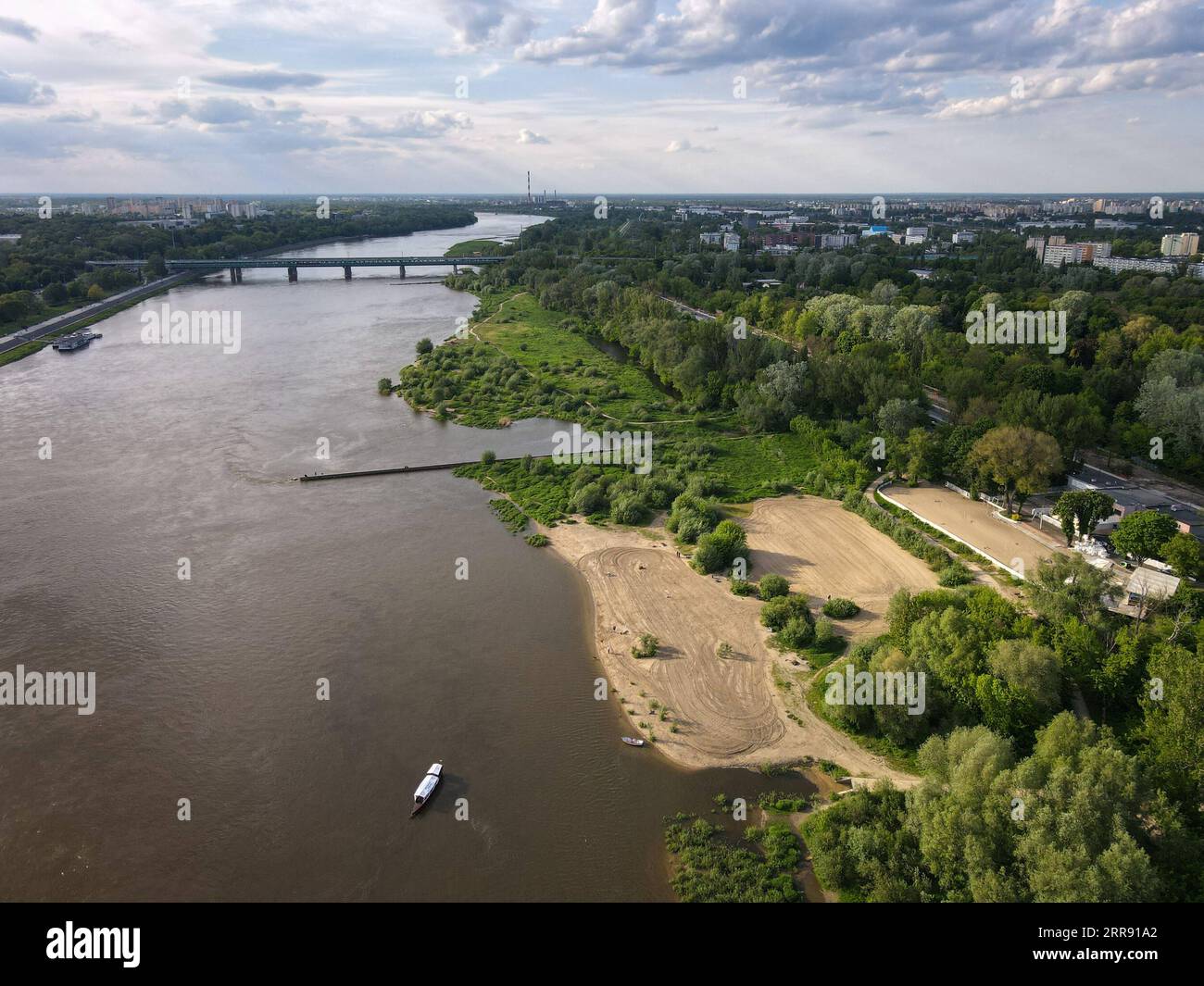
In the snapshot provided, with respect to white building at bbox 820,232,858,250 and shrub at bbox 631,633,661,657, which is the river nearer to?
shrub at bbox 631,633,661,657

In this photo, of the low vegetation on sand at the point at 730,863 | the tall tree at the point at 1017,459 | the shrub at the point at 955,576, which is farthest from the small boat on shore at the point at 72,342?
the shrub at the point at 955,576

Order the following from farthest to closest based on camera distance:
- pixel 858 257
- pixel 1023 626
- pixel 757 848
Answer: pixel 858 257 → pixel 1023 626 → pixel 757 848

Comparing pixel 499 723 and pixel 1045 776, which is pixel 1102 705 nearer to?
pixel 1045 776

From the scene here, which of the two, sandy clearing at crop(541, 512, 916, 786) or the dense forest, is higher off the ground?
the dense forest

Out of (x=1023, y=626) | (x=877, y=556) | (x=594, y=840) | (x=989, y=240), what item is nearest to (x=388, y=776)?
(x=594, y=840)

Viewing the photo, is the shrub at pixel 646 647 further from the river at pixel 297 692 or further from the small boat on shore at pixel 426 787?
the small boat on shore at pixel 426 787

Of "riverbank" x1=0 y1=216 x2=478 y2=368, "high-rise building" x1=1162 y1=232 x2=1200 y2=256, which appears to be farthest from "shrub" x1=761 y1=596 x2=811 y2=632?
"high-rise building" x1=1162 y1=232 x2=1200 y2=256
